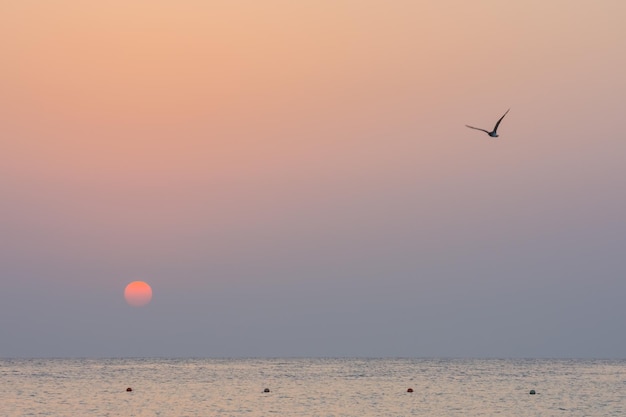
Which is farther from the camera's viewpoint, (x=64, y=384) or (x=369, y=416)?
(x=64, y=384)

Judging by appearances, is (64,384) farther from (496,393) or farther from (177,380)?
(496,393)

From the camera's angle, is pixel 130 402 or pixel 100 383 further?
pixel 100 383

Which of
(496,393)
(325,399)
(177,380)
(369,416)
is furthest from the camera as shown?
(177,380)

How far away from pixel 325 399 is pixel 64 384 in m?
42.9

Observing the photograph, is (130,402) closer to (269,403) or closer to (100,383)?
(269,403)

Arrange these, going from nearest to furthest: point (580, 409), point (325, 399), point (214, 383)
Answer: point (580, 409), point (325, 399), point (214, 383)

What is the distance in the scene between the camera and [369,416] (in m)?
78.4

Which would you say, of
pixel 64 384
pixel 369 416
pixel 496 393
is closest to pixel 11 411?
pixel 369 416

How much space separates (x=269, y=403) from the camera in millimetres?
90125

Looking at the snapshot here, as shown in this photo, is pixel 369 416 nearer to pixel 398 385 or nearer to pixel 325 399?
pixel 325 399

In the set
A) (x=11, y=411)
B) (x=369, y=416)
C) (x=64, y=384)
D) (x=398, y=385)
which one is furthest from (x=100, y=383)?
Result: (x=369, y=416)

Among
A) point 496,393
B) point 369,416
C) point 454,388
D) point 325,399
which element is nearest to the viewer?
point 369,416

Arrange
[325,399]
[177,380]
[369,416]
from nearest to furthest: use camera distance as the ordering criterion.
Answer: [369,416], [325,399], [177,380]

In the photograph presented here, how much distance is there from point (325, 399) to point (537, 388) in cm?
3592
